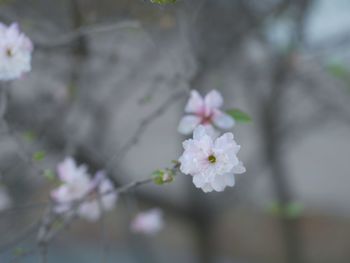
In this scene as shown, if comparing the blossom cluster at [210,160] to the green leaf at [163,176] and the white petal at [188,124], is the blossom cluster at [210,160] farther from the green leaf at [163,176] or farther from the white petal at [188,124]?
the white petal at [188,124]

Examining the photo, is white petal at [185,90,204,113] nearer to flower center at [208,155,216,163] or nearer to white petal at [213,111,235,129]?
white petal at [213,111,235,129]

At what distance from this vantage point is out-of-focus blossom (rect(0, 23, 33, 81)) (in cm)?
142

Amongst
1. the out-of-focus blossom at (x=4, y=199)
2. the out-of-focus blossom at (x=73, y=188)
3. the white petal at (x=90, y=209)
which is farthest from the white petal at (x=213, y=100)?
the out-of-focus blossom at (x=4, y=199)

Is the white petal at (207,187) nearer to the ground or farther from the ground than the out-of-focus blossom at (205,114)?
nearer to the ground

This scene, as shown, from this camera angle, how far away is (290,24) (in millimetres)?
3484

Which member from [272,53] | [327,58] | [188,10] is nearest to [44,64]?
[188,10]

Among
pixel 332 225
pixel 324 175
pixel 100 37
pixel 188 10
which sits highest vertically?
pixel 324 175

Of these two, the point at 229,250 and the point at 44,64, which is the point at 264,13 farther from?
the point at 229,250

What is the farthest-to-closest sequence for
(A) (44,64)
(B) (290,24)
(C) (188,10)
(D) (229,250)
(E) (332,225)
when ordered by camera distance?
(E) (332,225), (D) (229,250), (B) (290,24), (A) (44,64), (C) (188,10)

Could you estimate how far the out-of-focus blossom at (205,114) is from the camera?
1.46m

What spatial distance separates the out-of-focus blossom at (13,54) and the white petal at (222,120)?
18.0 inches

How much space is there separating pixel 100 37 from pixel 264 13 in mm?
874

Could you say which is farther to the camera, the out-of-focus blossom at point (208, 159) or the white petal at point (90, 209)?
the white petal at point (90, 209)

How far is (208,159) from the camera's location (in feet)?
3.77
